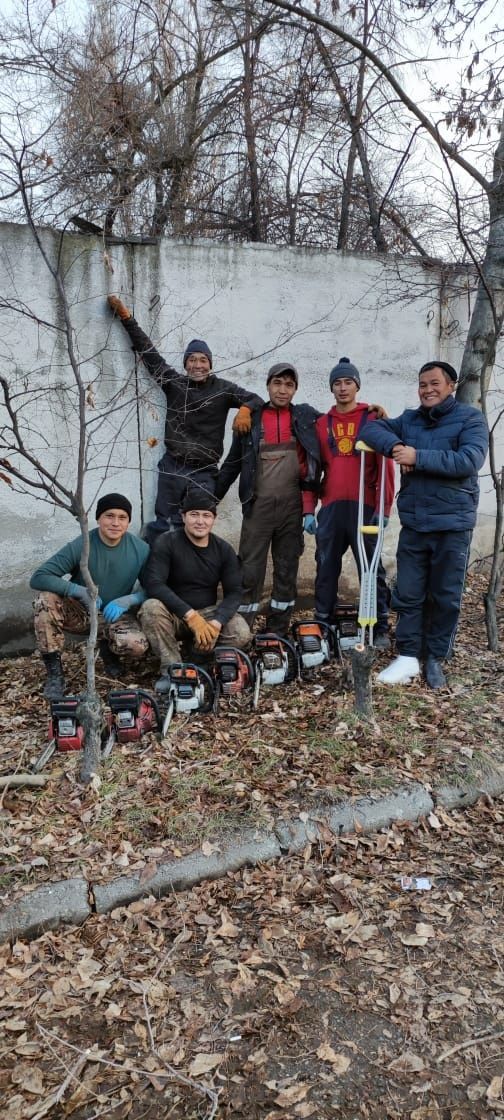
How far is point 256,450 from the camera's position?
5324 mm

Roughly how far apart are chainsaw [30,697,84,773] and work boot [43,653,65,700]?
0.69 metres

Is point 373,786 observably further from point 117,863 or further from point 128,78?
point 128,78

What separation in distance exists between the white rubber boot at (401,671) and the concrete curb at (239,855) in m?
1.03

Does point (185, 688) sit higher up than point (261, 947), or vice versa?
point (185, 688)

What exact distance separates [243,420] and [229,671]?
189 centimetres

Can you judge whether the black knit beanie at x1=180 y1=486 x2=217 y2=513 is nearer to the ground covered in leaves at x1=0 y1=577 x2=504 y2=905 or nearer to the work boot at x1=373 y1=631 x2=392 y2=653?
the ground covered in leaves at x1=0 y1=577 x2=504 y2=905

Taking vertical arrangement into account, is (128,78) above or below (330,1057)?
above

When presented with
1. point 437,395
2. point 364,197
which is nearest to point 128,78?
point 364,197

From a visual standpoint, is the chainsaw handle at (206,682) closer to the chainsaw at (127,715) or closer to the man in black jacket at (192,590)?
the man in black jacket at (192,590)

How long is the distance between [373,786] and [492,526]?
4.38 meters

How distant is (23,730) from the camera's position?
14.6ft

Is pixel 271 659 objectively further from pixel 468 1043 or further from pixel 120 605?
pixel 468 1043

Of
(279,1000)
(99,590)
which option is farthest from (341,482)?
(279,1000)

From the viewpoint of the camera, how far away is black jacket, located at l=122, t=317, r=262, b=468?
5.45m
